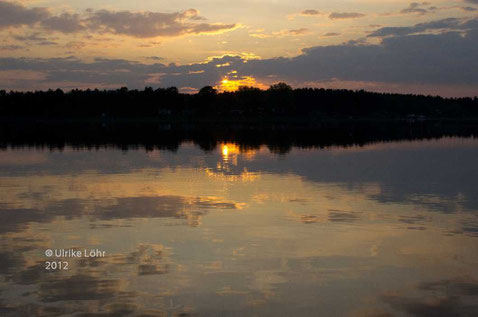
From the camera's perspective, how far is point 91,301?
11.4m

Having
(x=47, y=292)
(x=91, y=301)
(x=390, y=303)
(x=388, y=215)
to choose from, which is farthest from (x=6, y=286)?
(x=388, y=215)

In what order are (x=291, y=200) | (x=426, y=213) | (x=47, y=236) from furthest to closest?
(x=291, y=200)
(x=426, y=213)
(x=47, y=236)

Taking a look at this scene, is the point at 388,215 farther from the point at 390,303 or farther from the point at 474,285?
the point at 390,303

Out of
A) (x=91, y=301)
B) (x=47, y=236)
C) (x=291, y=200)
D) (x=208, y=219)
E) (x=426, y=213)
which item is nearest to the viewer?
(x=91, y=301)

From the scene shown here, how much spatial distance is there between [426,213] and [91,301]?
13890 mm

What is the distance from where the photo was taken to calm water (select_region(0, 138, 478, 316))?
11555 millimetres

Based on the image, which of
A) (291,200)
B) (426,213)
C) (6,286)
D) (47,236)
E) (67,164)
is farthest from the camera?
(67,164)

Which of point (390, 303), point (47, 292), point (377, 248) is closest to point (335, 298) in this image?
point (390, 303)

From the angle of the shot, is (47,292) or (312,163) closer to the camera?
(47,292)

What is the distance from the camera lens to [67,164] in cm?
3897

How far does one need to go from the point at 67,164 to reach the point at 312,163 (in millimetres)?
17107

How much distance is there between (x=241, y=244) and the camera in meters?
16.0

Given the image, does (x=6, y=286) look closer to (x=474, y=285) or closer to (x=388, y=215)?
(x=474, y=285)

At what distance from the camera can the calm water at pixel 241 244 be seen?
1155 centimetres
